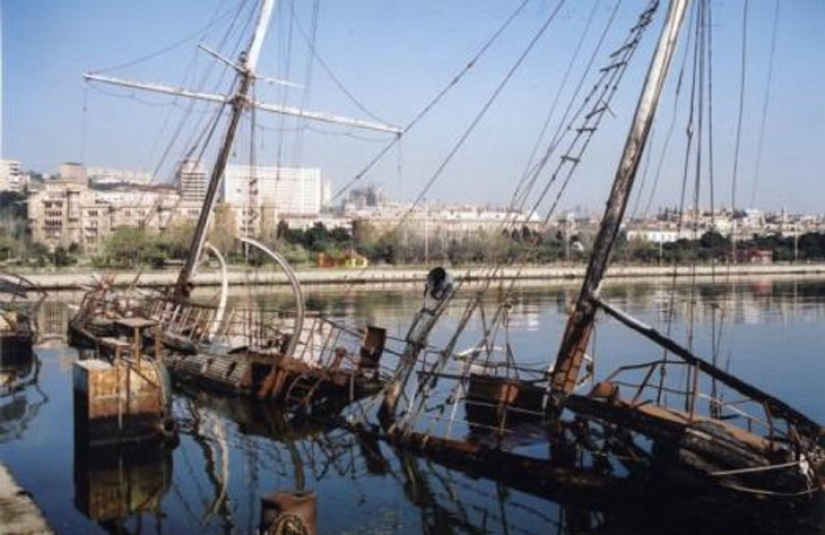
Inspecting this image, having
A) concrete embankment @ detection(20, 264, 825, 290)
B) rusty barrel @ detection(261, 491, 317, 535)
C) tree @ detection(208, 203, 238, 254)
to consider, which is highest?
tree @ detection(208, 203, 238, 254)

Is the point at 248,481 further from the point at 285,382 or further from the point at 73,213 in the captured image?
the point at 73,213

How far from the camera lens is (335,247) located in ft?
430

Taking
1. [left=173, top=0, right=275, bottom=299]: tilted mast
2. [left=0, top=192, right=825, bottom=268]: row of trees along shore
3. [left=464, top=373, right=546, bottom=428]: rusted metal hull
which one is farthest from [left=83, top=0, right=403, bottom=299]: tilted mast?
[left=0, top=192, right=825, bottom=268]: row of trees along shore

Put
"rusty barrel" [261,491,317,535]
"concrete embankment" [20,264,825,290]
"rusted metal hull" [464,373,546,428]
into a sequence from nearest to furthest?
1. "rusty barrel" [261,491,317,535]
2. "rusted metal hull" [464,373,546,428]
3. "concrete embankment" [20,264,825,290]

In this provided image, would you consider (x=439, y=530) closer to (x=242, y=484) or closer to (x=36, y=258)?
(x=242, y=484)

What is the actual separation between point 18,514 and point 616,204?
38.7 ft

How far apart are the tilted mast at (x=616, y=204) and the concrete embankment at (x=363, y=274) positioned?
52.0 metres

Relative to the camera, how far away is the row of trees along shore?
9981cm

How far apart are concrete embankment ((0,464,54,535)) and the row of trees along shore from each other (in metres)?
69.7

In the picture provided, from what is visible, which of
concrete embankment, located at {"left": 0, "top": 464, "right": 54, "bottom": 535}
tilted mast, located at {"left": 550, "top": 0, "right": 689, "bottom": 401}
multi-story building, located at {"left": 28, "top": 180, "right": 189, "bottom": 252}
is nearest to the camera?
concrete embankment, located at {"left": 0, "top": 464, "right": 54, "bottom": 535}

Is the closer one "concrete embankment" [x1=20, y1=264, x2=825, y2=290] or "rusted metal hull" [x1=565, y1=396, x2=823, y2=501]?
"rusted metal hull" [x1=565, y1=396, x2=823, y2=501]

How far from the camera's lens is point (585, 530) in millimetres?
14484

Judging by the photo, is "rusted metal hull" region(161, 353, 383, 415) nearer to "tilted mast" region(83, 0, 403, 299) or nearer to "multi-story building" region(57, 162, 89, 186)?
"tilted mast" region(83, 0, 403, 299)

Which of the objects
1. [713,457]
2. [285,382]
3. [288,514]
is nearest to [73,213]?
[285,382]
